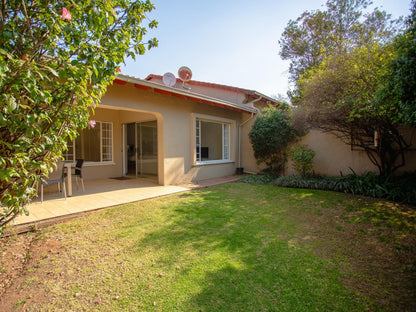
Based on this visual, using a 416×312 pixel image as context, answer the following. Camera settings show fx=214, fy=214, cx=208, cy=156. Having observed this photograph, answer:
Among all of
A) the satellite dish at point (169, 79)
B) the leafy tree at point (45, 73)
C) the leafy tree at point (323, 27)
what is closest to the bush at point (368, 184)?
the satellite dish at point (169, 79)

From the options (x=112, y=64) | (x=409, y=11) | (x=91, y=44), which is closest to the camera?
(x=91, y=44)

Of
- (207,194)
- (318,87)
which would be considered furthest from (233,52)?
(207,194)

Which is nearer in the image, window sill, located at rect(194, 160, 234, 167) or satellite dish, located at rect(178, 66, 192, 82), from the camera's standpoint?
window sill, located at rect(194, 160, 234, 167)

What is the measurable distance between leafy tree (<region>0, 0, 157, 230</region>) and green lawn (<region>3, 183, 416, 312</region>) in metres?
1.15

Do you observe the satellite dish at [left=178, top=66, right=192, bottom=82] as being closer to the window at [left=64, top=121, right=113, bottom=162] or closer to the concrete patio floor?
the window at [left=64, top=121, right=113, bottom=162]

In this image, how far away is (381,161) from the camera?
696cm

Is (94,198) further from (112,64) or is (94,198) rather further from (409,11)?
(409,11)

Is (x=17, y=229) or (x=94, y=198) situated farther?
(x=94, y=198)

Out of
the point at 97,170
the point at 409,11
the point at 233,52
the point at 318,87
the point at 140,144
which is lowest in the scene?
the point at 97,170

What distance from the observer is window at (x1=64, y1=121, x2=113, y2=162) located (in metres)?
8.56

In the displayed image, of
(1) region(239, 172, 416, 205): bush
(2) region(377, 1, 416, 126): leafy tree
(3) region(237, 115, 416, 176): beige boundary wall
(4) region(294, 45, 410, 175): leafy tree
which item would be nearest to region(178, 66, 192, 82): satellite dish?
(4) region(294, 45, 410, 175): leafy tree

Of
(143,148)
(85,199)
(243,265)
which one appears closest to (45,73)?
(243,265)

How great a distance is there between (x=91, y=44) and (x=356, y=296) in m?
4.02

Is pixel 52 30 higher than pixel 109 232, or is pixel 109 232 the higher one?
pixel 52 30
